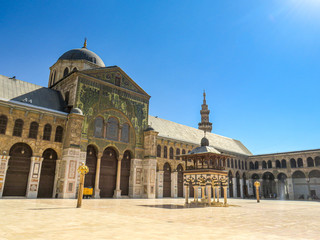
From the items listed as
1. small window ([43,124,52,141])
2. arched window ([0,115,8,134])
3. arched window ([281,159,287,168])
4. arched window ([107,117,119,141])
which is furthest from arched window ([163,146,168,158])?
arched window ([281,159,287,168])

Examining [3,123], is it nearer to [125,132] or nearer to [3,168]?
[3,168]

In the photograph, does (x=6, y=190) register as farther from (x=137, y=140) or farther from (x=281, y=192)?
(x=281, y=192)

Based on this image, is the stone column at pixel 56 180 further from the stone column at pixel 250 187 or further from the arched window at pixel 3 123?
the stone column at pixel 250 187

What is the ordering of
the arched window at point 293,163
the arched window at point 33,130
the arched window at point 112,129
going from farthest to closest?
the arched window at point 293,163 → the arched window at point 112,129 → the arched window at point 33,130

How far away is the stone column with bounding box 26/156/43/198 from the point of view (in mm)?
21578

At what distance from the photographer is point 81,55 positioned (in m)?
33.2

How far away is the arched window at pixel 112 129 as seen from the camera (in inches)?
1083

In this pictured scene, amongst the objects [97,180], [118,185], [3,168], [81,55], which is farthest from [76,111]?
[81,55]

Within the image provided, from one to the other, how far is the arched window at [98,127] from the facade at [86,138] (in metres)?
0.11

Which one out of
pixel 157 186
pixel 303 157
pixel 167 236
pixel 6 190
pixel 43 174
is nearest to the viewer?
pixel 167 236

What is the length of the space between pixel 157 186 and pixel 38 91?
18.2 m

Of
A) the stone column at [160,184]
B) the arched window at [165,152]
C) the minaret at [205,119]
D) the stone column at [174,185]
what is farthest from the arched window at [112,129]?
the minaret at [205,119]

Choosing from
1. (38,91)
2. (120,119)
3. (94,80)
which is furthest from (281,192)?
(38,91)

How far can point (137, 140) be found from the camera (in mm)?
29844
